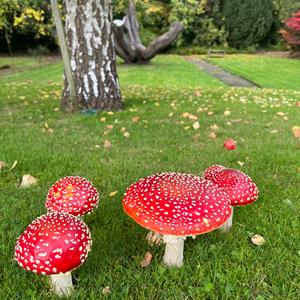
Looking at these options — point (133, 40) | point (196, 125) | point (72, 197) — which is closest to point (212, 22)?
point (133, 40)

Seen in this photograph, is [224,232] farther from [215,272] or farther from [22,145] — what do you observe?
[22,145]

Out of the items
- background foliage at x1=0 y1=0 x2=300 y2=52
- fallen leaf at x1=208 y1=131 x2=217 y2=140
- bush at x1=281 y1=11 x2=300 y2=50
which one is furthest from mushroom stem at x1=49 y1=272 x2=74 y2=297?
background foliage at x1=0 y1=0 x2=300 y2=52

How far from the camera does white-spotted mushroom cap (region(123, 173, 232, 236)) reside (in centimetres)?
198

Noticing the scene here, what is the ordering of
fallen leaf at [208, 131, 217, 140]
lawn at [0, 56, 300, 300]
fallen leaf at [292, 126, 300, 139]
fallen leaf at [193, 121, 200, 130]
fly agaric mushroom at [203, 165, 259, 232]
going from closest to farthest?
lawn at [0, 56, 300, 300], fly agaric mushroom at [203, 165, 259, 232], fallen leaf at [208, 131, 217, 140], fallen leaf at [292, 126, 300, 139], fallen leaf at [193, 121, 200, 130]

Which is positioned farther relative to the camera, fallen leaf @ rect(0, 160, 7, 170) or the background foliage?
the background foliage

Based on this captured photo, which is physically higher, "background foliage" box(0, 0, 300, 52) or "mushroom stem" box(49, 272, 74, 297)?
"mushroom stem" box(49, 272, 74, 297)

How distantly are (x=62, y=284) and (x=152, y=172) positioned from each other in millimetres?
1890

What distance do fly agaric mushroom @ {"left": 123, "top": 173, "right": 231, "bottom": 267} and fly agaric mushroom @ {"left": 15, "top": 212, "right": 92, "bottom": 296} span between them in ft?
1.11

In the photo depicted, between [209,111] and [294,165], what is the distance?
10.0 ft

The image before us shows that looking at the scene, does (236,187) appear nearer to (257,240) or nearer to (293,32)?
(257,240)

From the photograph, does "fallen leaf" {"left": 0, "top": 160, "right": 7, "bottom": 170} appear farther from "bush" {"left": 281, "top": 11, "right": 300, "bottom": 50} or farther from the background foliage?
"bush" {"left": 281, "top": 11, "right": 300, "bottom": 50}

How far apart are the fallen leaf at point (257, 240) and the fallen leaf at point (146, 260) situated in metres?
0.70

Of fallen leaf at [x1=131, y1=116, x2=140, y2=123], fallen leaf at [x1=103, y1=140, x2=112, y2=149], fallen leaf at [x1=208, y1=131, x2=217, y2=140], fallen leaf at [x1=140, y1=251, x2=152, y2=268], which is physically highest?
fallen leaf at [x1=140, y1=251, x2=152, y2=268]

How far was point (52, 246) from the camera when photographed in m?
1.81
